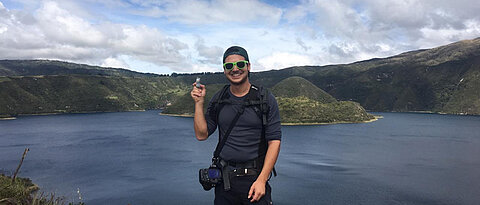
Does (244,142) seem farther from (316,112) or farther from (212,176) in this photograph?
(316,112)

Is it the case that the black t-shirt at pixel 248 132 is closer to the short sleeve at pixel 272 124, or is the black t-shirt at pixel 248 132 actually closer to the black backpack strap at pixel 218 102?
the short sleeve at pixel 272 124

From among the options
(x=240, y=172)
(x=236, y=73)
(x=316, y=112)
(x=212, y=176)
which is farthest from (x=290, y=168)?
(x=316, y=112)

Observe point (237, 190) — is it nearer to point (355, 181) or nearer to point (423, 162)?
point (355, 181)

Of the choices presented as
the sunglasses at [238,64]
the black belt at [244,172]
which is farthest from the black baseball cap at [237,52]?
the black belt at [244,172]

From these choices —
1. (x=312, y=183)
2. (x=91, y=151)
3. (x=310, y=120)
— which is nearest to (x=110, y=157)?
(x=91, y=151)

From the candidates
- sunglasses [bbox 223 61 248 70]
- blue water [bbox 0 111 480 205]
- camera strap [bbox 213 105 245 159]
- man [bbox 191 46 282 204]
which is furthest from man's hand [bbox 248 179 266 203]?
blue water [bbox 0 111 480 205]

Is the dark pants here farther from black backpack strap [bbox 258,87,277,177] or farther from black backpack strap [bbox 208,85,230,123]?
black backpack strap [bbox 208,85,230,123]
